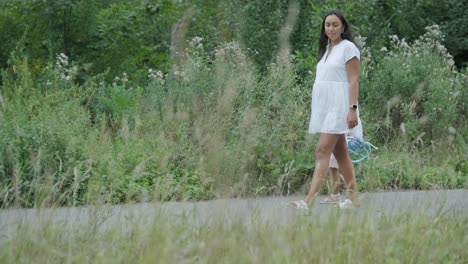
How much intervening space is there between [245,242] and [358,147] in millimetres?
4031

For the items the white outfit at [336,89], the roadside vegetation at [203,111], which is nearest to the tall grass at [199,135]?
the roadside vegetation at [203,111]

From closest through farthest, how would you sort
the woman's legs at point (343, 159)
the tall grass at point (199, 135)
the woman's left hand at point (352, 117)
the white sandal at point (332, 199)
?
the white sandal at point (332, 199) < the woman's left hand at point (352, 117) < the woman's legs at point (343, 159) < the tall grass at point (199, 135)

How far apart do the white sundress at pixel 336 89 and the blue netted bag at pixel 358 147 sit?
0.37m

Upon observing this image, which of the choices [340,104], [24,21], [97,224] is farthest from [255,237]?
[24,21]

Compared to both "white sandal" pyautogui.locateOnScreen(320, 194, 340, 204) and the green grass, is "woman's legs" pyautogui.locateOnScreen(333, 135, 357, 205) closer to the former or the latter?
"white sandal" pyautogui.locateOnScreen(320, 194, 340, 204)

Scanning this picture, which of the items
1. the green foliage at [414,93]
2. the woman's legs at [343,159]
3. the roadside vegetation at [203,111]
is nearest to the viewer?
the woman's legs at [343,159]

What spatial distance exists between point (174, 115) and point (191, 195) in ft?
6.87

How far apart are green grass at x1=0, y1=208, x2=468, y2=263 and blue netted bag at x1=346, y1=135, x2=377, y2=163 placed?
9.22ft

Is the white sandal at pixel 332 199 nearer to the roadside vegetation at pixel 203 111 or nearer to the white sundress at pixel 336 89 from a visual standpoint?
the roadside vegetation at pixel 203 111

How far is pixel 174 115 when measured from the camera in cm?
1109

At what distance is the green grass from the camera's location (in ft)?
16.8

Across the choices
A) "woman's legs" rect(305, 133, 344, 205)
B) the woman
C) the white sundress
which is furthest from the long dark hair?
"woman's legs" rect(305, 133, 344, 205)

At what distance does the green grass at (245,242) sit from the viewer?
511cm

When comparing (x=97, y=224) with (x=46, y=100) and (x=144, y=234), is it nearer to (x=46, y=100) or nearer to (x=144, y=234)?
(x=144, y=234)
